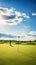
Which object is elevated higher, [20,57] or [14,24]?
[14,24]

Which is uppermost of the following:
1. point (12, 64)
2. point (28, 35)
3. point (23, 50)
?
point (28, 35)

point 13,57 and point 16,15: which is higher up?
point 16,15

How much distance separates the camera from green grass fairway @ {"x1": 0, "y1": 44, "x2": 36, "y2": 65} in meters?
2.52

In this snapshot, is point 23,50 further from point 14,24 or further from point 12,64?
point 14,24

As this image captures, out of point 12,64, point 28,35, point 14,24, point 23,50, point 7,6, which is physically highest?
point 7,6

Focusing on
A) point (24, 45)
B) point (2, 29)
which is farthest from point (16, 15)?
point (24, 45)

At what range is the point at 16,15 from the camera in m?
2.58

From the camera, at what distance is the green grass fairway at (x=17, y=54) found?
99.0 inches

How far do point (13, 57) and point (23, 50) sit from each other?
20 centimetres

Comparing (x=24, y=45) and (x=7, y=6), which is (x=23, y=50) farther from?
(x=7, y=6)

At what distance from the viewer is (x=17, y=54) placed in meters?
2.55

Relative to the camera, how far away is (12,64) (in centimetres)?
249

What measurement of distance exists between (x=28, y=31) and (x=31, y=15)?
27 cm

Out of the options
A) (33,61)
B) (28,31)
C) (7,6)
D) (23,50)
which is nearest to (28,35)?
(28,31)
